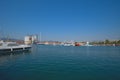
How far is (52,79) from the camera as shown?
2270 cm

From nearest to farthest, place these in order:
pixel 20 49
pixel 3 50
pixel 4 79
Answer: pixel 4 79 → pixel 3 50 → pixel 20 49

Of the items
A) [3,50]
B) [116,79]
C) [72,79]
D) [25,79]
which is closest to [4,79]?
[25,79]

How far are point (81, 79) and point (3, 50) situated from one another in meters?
56.2

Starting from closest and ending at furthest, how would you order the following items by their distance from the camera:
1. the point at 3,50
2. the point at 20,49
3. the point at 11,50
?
the point at 3,50
the point at 11,50
the point at 20,49

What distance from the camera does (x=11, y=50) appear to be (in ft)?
258

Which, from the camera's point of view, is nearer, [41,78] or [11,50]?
[41,78]

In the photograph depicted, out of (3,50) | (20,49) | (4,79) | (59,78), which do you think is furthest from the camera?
(20,49)

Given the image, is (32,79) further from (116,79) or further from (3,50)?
(3,50)

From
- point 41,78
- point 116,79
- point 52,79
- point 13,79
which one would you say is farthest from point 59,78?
point 116,79

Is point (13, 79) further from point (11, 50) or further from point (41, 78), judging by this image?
point (11, 50)

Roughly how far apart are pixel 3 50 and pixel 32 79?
5362cm

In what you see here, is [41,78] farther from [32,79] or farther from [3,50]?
[3,50]

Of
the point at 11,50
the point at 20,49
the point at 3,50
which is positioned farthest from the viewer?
the point at 20,49

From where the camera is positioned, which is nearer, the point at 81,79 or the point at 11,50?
the point at 81,79
